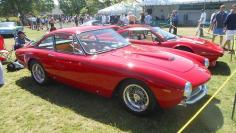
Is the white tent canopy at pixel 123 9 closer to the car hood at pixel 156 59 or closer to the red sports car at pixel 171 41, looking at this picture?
the red sports car at pixel 171 41

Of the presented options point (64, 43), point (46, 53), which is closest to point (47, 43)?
point (46, 53)

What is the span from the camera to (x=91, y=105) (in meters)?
5.34

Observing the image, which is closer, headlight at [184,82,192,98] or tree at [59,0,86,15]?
headlight at [184,82,192,98]

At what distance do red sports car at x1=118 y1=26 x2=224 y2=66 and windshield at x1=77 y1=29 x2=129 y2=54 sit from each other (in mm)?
2375

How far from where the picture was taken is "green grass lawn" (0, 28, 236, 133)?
14.5 feet

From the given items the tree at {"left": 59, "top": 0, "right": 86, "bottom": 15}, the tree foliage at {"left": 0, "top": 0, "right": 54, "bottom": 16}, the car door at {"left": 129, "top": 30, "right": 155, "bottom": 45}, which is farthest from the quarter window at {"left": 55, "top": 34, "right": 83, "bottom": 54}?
the tree at {"left": 59, "top": 0, "right": 86, "bottom": 15}

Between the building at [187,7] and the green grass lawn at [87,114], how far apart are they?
1105 inches

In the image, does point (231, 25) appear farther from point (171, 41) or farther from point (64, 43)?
point (64, 43)

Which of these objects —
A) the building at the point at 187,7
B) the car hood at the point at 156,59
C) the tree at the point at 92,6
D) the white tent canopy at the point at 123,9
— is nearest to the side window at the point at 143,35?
the car hood at the point at 156,59

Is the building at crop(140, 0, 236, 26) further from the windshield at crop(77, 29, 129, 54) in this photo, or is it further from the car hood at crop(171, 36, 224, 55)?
the windshield at crop(77, 29, 129, 54)

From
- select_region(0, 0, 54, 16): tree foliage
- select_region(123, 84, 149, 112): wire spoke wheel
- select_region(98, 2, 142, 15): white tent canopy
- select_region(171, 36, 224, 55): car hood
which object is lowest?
select_region(123, 84, 149, 112): wire spoke wheel

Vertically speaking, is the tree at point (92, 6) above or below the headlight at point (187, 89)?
above

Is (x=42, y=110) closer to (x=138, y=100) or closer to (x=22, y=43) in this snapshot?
(x=138, y=100)

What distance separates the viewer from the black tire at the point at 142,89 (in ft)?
14.4
